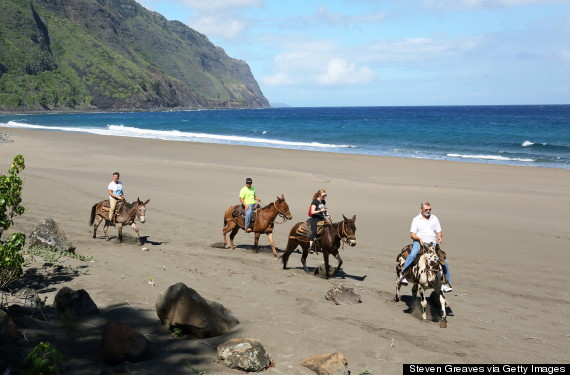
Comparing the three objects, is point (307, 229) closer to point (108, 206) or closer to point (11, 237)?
point (108, 206)

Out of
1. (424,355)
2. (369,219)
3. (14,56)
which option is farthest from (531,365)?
(14,56)

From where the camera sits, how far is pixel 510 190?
86.4ft

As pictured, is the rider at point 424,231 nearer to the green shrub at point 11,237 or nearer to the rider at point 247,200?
the rider at point 247,200

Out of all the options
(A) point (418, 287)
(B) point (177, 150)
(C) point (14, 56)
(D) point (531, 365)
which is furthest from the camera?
(C) point (14, 56)

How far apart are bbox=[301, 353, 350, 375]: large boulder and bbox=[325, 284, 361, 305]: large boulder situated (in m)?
3.28

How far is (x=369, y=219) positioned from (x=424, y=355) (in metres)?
12.0

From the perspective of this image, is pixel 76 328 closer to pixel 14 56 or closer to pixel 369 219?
pixel 369 219

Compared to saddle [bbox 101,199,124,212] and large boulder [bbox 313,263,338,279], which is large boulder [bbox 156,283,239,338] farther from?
saddle [bbox 101,199,124,212]

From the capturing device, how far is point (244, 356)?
7.11 metres

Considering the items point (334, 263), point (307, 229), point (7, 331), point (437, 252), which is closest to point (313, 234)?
point (307, 229)

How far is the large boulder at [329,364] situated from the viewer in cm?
688

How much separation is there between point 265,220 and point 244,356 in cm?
837

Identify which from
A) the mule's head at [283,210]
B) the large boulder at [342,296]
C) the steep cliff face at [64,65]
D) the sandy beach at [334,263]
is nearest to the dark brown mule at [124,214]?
the sandy beach at [334,263]

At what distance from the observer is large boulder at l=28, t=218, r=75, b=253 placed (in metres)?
12.3
